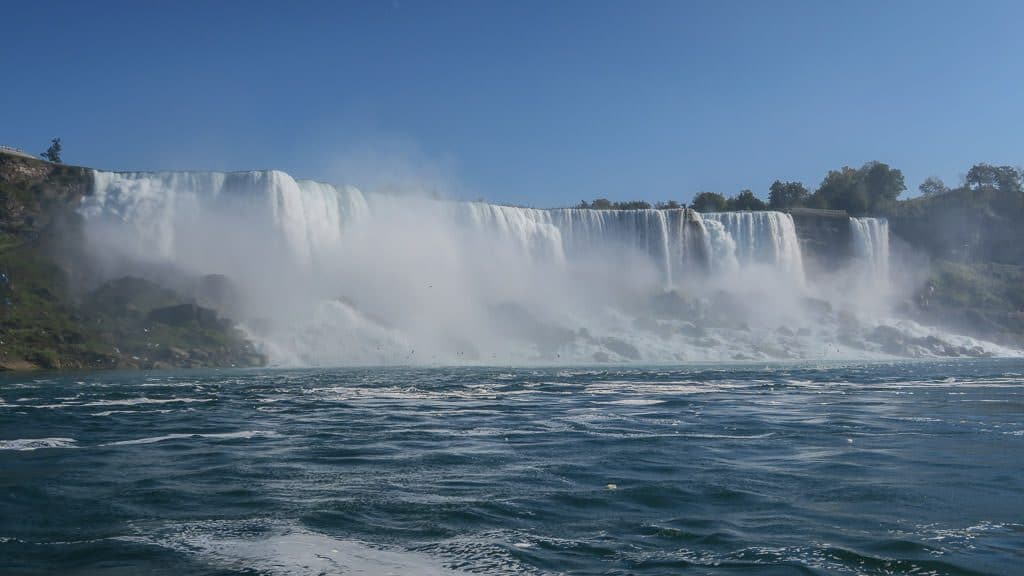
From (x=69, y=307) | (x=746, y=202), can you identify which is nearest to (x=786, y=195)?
(x=746, y=202)

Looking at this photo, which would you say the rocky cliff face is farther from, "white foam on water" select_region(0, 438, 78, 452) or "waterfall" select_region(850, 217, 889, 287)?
"waterfall" select_region(850, 217, 889, 287)

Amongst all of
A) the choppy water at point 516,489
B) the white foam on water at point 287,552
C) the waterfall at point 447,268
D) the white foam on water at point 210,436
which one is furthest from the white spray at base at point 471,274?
the white foam on water at point 287,552

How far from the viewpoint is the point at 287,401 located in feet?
74.6

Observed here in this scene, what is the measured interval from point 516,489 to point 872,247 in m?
73.3

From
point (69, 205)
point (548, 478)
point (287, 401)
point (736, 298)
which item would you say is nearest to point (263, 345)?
point (69, 205)

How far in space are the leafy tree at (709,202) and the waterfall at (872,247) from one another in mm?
22627

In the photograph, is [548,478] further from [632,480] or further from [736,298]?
[736,298]

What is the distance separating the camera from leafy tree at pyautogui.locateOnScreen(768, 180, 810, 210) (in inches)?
3986

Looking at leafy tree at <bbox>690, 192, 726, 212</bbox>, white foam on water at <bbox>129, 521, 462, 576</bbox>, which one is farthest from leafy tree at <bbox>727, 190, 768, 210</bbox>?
white foam on water at <bbox>129, 521, 462, 576</bbox>

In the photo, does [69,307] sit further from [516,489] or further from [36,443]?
[516,489]

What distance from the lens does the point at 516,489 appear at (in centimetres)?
1007

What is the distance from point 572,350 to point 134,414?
3857 centimetres

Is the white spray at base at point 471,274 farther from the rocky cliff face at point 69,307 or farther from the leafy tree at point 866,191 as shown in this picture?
the leafy tree at point 866,191

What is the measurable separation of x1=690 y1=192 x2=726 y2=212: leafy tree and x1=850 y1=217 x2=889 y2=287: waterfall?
74.2 feet
